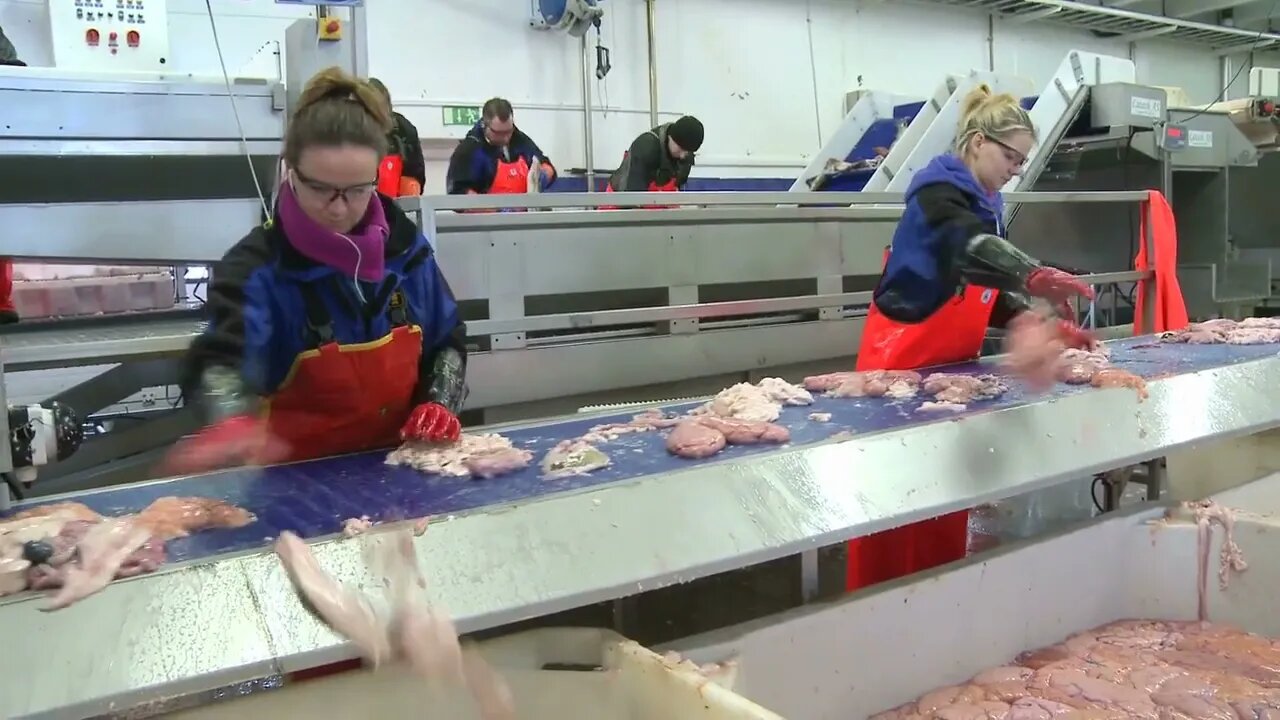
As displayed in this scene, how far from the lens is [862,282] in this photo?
15.3ft

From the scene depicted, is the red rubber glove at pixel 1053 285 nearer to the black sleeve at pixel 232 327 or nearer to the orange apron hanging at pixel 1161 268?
the black sleeve at pixel 232 327

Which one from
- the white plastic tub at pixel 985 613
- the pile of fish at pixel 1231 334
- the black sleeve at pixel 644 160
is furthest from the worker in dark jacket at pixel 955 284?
the black sleeve at pixel 644 160

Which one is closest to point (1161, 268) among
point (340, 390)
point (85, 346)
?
point (340, 390)

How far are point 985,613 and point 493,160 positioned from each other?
4.18m

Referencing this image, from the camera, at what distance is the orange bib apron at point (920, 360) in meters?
2.62

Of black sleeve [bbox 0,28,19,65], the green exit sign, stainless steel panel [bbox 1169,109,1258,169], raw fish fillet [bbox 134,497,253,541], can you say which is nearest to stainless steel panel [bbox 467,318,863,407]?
raw fish fillet [bbox 134,497,253,541]

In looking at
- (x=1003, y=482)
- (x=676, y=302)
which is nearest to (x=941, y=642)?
(x=1003, y=482)

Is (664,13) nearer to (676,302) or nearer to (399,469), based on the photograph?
(676,302)

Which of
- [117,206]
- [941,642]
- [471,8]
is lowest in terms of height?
[941,642]

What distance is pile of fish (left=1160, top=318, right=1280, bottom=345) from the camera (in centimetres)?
308

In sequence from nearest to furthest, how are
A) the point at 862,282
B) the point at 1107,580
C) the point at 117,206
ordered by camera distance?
the point at 1107,580 < the point at 117,206 < the point at 862,282

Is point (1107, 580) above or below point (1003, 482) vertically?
below

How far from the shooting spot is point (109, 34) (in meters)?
3.90

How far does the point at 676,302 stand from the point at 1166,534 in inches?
82.1
